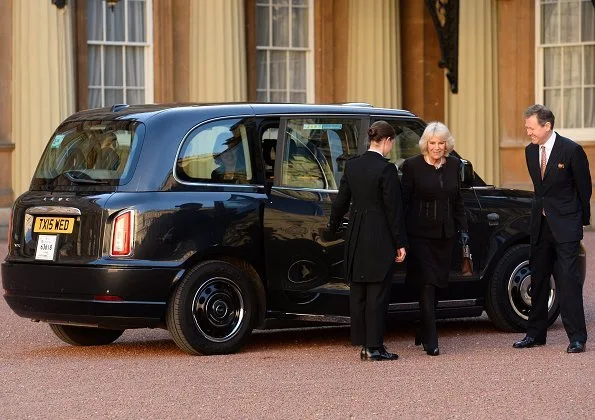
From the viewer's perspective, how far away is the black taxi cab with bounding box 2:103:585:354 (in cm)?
1027

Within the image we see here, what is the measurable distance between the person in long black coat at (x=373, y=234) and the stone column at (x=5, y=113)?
36.8ft

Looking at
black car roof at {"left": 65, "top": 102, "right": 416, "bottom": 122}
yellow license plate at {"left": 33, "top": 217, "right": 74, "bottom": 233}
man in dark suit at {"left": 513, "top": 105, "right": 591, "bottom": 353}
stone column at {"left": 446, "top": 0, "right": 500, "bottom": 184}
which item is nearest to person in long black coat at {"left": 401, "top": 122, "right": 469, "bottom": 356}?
man in dark suit at {"left": 513, "top": 105, "right": 591, "bottom": 353}

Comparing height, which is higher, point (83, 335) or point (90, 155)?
point (90, 155)

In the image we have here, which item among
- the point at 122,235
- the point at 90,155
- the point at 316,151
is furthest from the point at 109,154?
the point at 316,151

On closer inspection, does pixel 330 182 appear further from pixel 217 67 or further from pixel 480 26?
pixel 480 26

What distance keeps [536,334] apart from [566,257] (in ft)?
1.84

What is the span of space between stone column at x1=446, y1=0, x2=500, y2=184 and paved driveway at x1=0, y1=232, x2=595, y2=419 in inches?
484

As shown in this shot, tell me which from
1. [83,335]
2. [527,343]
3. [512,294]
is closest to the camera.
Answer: [527,343]

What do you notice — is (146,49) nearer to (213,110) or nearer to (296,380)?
(213,110)

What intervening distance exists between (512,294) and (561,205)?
4.00 feet

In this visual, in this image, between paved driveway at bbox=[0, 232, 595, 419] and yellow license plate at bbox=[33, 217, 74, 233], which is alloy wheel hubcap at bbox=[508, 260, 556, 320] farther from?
yellow license plate at bbox=[33, 217, 74, 233]

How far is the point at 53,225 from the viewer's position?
1054cm

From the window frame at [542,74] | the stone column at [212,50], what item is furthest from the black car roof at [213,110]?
the window frame at [542,74]

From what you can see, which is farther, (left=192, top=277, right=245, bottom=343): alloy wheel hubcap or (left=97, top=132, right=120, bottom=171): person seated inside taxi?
(left=97, top=132, right=120, bottom=171): person seated inside taxi
